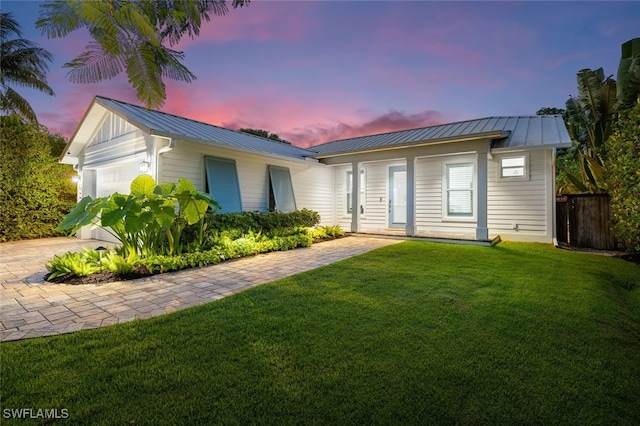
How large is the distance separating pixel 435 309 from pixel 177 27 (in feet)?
11.2

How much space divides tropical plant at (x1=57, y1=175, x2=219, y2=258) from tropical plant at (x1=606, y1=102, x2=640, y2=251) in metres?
7.47

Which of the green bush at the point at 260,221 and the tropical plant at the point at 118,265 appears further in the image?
the green bush at the point at 260,221

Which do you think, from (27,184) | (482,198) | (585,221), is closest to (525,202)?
(585,221)

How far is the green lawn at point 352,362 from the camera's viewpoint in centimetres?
167

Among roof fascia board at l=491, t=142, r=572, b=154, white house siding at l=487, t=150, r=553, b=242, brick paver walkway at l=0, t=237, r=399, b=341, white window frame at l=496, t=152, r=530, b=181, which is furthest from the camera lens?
white window frame at l=496, t=152, r=530, b=181

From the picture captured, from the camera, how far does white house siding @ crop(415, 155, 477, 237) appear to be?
9.42 meters

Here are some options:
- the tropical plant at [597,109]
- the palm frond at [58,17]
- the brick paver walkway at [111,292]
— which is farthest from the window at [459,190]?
the palm frond at [58,17]

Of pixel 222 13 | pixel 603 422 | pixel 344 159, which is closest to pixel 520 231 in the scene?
pixel 344 159

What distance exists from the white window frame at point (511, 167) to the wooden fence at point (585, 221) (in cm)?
128

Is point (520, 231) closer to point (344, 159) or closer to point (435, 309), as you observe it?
point (344, 159)

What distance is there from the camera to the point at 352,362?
2160 mm

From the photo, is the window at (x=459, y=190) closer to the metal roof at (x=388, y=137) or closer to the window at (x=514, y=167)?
the window at (x=514, y=167)

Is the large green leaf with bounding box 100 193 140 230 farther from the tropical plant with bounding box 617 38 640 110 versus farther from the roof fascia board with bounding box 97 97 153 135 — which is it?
the tropical plant with bounding box 617 38 640 110

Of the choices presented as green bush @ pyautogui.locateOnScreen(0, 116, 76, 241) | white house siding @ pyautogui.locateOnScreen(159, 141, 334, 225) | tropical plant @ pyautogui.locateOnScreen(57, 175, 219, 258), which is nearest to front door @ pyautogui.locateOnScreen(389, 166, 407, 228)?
white house siding @ pyautogui.locateOnScreen(159, 141, 334, 225)
